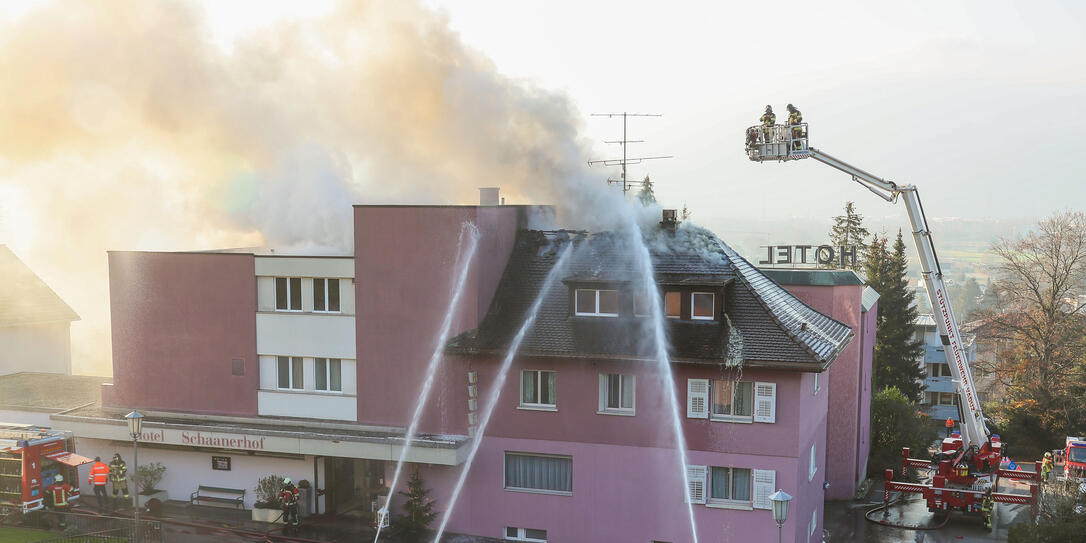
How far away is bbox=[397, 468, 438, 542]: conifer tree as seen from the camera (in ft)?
94.2

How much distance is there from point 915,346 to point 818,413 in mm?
40096

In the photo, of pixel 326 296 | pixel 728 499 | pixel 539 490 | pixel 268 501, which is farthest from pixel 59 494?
pixel 728 499

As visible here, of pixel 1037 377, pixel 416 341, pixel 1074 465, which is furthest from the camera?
pixel 1037 377

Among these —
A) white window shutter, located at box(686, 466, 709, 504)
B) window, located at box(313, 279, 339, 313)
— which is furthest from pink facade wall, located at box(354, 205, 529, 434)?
white window shutter, located at box(686, 466, 709, 504)

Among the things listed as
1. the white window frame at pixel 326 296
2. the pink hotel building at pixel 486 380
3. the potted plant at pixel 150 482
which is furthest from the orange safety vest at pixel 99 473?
the white window frame at pixel 326 296

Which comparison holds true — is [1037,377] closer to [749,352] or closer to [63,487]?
[749,352]

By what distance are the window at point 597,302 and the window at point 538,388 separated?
2402 millimetres

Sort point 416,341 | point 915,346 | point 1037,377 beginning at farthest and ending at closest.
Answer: point 915,346
point 1037,377
point 416,341

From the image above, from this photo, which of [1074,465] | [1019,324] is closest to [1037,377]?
[1019,324]

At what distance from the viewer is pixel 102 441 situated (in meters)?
33.0

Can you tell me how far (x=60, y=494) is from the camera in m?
29.8

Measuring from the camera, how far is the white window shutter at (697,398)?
26500 millimetres

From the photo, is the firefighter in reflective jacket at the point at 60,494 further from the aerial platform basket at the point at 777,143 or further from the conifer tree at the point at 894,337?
the conifer tree at the point at 894,337

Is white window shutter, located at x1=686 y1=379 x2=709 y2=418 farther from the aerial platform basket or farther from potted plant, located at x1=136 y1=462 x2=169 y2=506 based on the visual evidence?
potted plant, located at x1=136 y1=462 x2=169 y2=506
